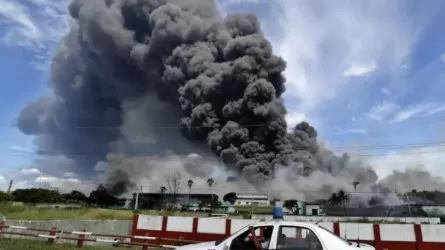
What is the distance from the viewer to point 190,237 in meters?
19.4

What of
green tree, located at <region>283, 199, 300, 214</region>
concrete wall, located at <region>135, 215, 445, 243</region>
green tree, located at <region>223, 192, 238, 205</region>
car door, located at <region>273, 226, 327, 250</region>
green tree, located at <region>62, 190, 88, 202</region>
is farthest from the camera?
green tree, located at <region>223, 192, 238, 205</region>

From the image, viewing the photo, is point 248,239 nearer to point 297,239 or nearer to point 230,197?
point 297,239

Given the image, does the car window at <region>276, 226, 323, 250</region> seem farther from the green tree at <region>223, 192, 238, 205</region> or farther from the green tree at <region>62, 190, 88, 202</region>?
the green tree at <region>223, 192, 238, 205</region>

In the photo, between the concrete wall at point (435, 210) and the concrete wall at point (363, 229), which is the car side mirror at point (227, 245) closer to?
the concrete wall at point (363, 229)

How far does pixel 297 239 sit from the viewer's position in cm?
604

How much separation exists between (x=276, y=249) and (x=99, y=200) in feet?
305

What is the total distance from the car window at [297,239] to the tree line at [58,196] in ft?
235

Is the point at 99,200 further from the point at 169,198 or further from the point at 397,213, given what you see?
the point at 397,213

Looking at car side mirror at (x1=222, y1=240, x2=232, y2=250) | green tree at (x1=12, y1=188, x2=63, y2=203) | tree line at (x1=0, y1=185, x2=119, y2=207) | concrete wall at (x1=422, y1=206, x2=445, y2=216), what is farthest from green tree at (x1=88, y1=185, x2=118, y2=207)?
car side mirror at (x1=222, y1=240, x2=232, y2=250)

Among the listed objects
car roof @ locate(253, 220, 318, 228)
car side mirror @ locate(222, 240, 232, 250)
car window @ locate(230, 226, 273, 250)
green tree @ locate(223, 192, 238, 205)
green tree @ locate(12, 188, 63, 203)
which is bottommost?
car side mirror @ locate(222, 240, 232, 250)

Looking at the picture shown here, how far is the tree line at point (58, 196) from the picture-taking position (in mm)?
77519

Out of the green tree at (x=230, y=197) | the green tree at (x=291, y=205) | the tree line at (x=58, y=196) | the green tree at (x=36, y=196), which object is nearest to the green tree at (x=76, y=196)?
the tree line at (x=58, y=196)

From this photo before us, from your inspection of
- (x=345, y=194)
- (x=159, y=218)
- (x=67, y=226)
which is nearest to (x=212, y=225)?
(x=159, y=218)

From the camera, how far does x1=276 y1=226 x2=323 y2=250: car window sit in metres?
5.90
